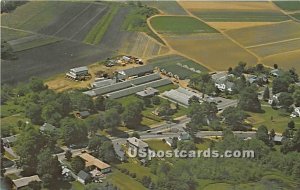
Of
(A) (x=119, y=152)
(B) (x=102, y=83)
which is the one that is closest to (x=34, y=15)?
(B) (x=102, y=83)

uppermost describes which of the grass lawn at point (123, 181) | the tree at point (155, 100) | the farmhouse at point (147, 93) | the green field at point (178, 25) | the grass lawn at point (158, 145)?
the green field at point (178, 25)

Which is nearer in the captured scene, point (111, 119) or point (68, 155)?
point (68, 155)

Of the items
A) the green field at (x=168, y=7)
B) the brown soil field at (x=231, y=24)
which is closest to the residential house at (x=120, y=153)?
the brown soil field at (x=231, y=24)

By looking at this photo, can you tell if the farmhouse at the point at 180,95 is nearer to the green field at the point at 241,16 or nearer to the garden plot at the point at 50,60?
the garden plot at the point at 50,60

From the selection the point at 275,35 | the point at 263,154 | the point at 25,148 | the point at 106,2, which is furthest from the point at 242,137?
the point at 106,2

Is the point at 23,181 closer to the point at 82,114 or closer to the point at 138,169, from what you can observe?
the point at 138,169

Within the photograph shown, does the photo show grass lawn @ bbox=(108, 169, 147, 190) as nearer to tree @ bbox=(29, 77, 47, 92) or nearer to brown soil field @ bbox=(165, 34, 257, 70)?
tree @ bbox=(29, 77, 47, 92)

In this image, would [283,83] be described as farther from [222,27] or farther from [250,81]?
[222,27]
